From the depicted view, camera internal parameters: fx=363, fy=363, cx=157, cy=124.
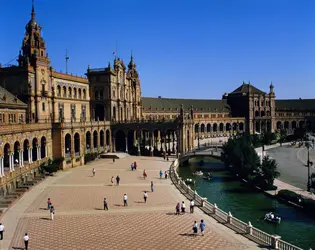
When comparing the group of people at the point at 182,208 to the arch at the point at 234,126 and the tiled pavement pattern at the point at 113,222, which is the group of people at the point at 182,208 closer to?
the tiled pavement pattern at the point at 113,222

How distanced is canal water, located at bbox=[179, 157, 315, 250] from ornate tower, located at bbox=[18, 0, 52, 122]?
2890 cm

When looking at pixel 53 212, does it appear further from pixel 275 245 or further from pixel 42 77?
pixel 42 77

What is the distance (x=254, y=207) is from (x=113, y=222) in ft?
68.2

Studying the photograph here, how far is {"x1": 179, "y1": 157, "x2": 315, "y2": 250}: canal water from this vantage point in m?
35.7

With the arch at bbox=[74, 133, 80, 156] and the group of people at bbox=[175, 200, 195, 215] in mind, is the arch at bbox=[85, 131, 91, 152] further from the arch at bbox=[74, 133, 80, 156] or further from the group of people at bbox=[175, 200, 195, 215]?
the group of people at bbox=[175, 200, 195, 215]

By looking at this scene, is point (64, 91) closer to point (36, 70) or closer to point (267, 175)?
point (36, 70)

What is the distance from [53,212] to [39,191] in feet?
39.9

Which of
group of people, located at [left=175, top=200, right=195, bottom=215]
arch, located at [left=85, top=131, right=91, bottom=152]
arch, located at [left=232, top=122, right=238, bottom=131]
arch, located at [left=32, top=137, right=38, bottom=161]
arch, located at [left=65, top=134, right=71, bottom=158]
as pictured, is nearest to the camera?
group of people, located at [left=175, top=200, right=195, bottom=215]

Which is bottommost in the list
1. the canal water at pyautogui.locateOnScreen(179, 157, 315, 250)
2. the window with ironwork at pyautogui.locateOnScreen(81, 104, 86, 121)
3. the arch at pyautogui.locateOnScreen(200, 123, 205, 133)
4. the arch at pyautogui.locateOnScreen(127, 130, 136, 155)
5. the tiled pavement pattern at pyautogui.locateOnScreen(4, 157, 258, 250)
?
the canal water at pyautogui.locateOnScreen(179, 157, 315, 250)

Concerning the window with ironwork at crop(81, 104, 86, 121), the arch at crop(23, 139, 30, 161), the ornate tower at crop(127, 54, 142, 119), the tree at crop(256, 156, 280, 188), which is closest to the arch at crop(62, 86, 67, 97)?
the window with ironwork at crop(81, 104, 86, 121)

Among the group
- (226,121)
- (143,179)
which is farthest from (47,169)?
(226,121)

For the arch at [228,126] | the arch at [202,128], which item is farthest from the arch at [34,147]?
the arch at [228,126]

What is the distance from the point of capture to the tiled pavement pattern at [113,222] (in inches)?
1091

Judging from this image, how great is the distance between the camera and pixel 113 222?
108ft
